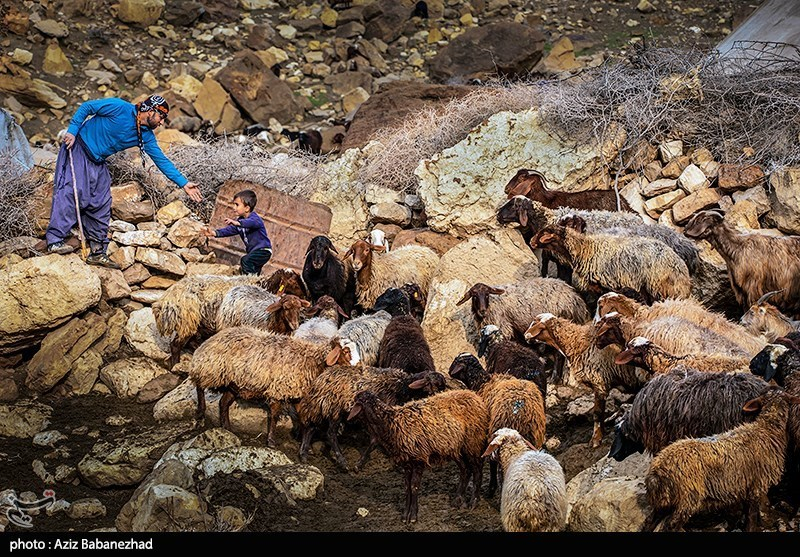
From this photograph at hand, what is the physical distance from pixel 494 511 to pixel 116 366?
4761mm

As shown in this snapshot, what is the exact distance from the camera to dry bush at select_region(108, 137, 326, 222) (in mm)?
12812

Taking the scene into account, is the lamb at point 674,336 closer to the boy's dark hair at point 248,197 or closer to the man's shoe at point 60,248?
the boy's dark hair at point 248,197

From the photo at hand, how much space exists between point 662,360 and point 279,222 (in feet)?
20.4

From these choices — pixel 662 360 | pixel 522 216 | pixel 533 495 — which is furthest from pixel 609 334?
pixel 522 216

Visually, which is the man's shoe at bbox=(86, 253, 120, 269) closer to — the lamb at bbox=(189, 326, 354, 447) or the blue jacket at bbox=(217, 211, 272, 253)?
the blue jacket at bbox=(217, 211, 272, 253)

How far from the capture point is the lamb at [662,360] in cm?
766

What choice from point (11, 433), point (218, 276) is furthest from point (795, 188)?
point (11, 433)

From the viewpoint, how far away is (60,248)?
1128 cm

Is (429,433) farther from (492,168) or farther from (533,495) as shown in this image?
(492,168)

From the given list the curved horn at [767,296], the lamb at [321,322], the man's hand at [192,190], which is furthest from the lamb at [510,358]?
the man's hand at [192,190]

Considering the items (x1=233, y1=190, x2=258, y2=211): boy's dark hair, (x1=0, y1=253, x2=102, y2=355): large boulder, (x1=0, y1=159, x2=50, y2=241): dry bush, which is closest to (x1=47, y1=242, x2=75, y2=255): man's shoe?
(x1=0, y1=253, x2=102, y2=355): large boulder

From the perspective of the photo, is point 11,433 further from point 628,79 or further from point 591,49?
point 591,49
